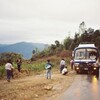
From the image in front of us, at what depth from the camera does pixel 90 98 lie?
18.5m

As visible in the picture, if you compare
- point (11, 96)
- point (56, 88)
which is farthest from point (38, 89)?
point (11, 96)

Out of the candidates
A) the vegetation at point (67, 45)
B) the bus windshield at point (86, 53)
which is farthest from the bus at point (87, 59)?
the vegetation at point (67, 45)

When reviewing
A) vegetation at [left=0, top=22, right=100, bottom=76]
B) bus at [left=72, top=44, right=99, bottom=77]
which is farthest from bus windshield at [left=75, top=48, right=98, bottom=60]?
vegetation at [left=0, top=22, right=100, bottom=76]

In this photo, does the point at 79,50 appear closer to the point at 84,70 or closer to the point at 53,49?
the point at 84,70

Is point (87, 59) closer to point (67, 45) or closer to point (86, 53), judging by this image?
point (86, 53)

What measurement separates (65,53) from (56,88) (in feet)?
172

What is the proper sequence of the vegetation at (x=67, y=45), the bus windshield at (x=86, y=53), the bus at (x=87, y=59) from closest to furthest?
the bus at (x=87, y=59), the bus windshield at (x=86, y=53), the vegetation at (x=67, y=45)

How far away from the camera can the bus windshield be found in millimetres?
35375

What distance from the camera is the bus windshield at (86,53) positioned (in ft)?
116

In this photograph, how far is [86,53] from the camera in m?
35.6

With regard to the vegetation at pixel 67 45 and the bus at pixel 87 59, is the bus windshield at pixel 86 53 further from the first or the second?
the vegetation at pixel 67 45

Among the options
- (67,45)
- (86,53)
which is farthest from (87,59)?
(67,45)

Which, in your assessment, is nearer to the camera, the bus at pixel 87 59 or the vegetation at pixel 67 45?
the bus at pixel 87 59

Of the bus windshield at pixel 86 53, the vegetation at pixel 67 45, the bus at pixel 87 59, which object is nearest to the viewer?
the bus at pixel 87 59
